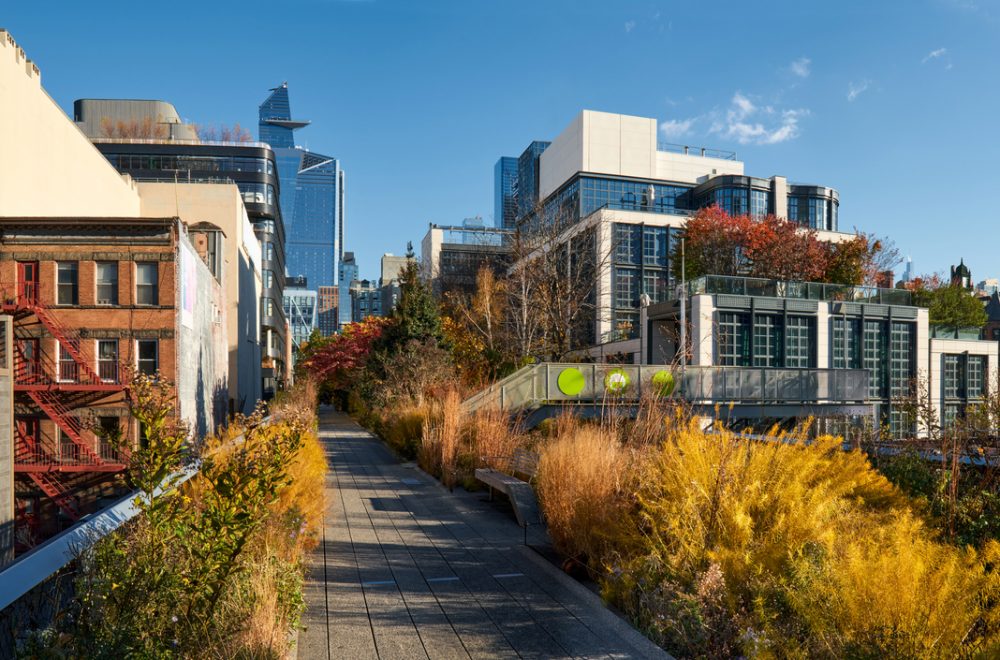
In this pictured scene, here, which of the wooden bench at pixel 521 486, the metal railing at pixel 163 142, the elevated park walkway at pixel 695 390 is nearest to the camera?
the wooden bench at pixel 521 486

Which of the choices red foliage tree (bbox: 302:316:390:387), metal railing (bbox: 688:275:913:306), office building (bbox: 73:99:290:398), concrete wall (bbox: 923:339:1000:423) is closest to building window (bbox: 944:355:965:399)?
concrete wall (bbox: 923:339:1000:423)

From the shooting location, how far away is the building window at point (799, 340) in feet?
98.7

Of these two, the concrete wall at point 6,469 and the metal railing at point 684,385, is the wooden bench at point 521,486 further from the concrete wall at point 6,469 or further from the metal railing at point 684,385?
the concrete wall at point 6,469

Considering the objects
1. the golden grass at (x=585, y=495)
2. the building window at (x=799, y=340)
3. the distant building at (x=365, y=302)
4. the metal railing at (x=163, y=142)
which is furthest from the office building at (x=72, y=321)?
the distant building at (x=365, y=302)

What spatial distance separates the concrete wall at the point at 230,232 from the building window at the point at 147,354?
13.1 metres

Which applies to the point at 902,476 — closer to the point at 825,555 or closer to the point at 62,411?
the point at 825,555

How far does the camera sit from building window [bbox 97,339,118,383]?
23.2m

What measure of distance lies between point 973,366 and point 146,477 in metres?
39.8

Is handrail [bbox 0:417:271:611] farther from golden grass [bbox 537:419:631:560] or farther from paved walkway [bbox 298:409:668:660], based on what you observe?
golden grass [bbox 537:419:631:560]

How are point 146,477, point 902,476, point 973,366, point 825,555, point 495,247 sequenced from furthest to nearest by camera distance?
point 495,247 → point 973,366 → point 902,476 → point 825,555 → point 146,477

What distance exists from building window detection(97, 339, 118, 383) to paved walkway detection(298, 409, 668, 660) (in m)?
16.4

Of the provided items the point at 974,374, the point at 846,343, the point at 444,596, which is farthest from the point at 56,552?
the point at 974,374

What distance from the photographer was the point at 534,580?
6730 mm

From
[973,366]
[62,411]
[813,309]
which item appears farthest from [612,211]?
[62,411]
